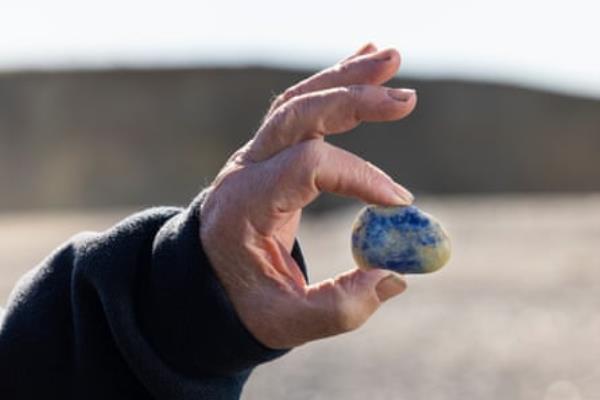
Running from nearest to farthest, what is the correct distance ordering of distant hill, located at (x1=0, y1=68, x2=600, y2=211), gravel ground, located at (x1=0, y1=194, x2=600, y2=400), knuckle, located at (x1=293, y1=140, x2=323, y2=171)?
knuckle, located at (x1=293, y1=140, x2=323, y2=171) < gravel ground, located at (x1=0, y1=194, x2=600, y2=400) < distant hill, located at (x1=0, y1=68, x2=600, y2=211)

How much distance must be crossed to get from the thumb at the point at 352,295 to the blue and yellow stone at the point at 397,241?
161 millimetres

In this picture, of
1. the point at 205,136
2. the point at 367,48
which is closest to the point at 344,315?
the point at 367,48

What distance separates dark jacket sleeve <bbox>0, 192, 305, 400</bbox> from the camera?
4.58 feet

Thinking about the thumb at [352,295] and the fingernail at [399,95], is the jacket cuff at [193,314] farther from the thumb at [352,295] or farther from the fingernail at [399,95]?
the fingernail at [399,95]

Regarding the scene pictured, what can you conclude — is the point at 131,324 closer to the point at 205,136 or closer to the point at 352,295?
the point at 352,295

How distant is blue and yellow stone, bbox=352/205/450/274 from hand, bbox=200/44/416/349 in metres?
0.12

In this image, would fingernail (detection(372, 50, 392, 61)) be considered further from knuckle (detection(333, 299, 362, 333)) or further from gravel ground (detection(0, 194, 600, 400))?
gravel ground (detection(0, 194, 600, 400))

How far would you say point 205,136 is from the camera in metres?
11.5

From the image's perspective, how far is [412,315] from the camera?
459 cm

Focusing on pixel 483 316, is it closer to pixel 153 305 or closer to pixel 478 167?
pixel 153 305

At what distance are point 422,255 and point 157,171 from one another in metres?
9.66

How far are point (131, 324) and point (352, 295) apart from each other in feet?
0.72

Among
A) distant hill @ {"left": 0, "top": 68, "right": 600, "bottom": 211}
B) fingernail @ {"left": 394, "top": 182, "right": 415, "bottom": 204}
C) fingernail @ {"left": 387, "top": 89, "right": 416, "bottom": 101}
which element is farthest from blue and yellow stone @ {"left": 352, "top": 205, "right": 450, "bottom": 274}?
distant hill @ {"left": 0, "top": 68, "right": 600, "bottom": 211}

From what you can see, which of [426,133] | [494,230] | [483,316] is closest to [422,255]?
[483,316]
